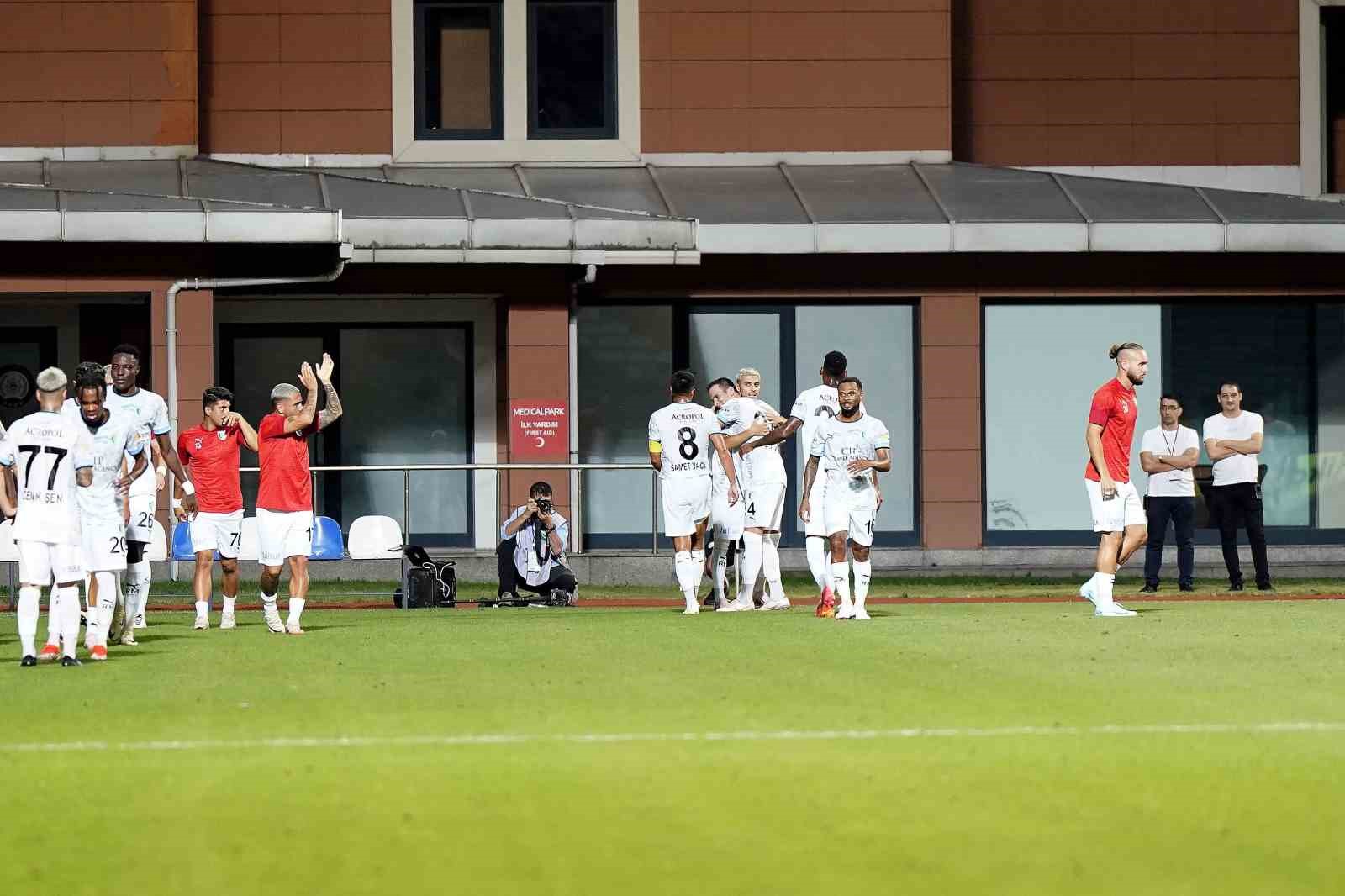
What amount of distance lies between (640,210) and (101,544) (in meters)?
12.0

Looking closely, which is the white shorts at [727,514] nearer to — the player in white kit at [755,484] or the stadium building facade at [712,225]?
the player in white kit at [755,484]

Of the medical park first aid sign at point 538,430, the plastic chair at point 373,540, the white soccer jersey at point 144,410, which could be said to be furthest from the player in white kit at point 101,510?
the medical park first aid sign at point 538,430

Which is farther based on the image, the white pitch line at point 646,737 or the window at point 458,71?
the window at point 458,71

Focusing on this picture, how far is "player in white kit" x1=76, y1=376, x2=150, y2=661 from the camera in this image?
14109 mm

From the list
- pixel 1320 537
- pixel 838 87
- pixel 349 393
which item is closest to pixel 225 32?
pixel 349 393

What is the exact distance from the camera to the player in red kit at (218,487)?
17.5 metres

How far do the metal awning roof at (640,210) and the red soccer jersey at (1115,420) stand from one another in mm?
8413

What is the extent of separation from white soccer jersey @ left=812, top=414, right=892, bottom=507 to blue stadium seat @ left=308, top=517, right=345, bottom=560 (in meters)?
6.35

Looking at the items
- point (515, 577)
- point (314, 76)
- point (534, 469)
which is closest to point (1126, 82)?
point (534, 469)

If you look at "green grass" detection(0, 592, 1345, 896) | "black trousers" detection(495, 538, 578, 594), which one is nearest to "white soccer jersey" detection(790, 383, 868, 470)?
"green grass" detection(0, 592, 1345, 896)

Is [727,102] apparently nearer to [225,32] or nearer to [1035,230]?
[1035,230]

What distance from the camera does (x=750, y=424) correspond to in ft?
61.0

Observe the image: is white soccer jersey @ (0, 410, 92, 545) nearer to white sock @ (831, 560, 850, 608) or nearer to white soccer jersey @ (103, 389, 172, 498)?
white soccer jersey @ (103, 389, 172, 498)

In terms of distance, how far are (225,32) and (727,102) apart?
6.16 m
